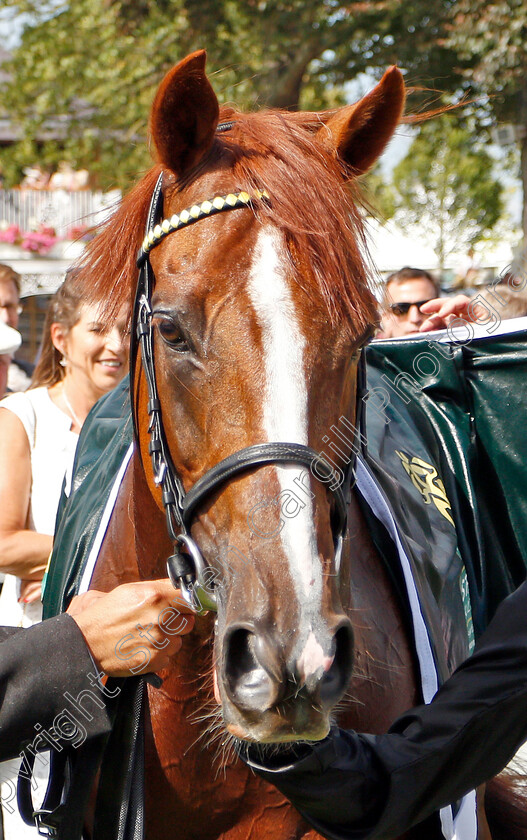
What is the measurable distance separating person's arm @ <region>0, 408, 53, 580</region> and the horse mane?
1224 mm

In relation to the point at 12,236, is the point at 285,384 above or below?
below

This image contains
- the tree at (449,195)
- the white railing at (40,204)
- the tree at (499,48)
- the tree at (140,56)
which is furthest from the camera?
the white railing at (40,204)

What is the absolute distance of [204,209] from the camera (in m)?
1.69

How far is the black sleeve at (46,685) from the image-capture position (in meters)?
1.71

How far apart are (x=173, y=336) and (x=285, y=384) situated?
0.28 metres

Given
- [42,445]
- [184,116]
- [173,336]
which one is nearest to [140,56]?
[42,445]

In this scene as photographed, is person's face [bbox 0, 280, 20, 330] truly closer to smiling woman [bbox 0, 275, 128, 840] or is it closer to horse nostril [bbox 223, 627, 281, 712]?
smiling woman [bbox 0, 275, 128, 840]

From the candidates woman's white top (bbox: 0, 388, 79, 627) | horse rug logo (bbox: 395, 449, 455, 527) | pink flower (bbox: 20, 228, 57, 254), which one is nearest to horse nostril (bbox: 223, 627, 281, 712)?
horse rug logo (bbox: 395, 449, 455, 527)

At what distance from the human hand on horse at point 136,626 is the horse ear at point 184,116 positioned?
0.91 meters

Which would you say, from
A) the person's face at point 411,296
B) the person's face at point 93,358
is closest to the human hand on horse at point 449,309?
the person's face at point 411,296

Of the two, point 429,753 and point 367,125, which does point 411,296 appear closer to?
point 367,125

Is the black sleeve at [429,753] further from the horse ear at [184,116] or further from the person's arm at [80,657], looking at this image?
the horse ear at [184,116]

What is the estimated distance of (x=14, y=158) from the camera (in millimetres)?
19734

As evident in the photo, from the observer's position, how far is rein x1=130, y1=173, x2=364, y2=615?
144cm
